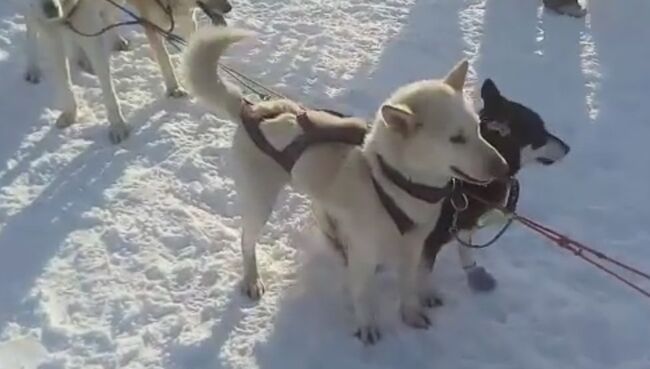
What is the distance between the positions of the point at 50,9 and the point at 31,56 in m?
0.69

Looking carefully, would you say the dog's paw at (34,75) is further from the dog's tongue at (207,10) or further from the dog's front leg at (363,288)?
the dog's front leg at (363,288)

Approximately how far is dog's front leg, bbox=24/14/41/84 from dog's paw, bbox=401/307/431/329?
2.41 metres

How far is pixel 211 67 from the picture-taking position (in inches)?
128

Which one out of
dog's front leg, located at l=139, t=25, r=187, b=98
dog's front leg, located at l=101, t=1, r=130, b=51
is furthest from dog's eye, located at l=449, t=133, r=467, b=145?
dog's front leg, located at l=101, t=1, r=130, b=51

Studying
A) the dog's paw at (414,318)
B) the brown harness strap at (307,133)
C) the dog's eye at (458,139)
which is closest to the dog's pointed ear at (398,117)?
the dog's eye at (458,139)

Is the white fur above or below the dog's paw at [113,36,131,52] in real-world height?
above

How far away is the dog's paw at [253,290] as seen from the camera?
3.56 metres

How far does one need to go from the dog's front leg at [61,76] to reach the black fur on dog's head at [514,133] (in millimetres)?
2085

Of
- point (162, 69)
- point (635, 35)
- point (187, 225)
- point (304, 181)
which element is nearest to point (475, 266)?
point (304, 181)

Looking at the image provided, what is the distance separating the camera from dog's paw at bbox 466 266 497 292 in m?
3.56

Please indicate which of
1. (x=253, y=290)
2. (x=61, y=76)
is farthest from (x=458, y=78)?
(x=61, y=76)

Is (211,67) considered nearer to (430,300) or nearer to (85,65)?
(430,300)

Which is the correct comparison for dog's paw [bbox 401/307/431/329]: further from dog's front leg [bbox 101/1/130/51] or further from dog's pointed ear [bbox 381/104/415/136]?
dog's front leg [bbox 101/1/130/51]

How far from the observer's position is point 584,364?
3.27 metres
